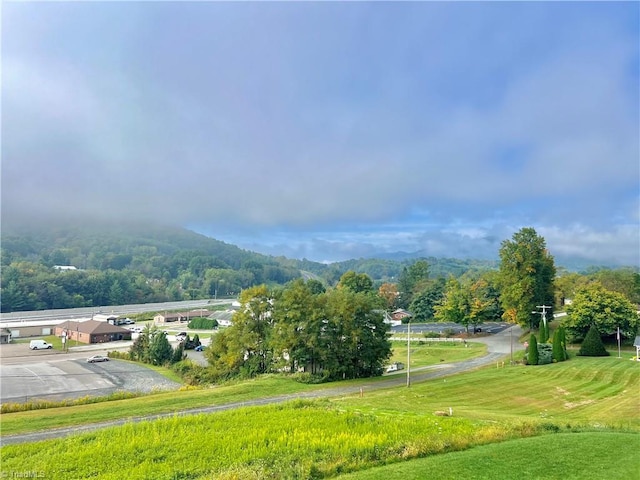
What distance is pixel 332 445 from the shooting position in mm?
12711

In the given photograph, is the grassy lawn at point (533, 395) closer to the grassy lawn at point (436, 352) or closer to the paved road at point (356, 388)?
the paved road at point (356, 388)

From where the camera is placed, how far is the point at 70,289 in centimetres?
10219

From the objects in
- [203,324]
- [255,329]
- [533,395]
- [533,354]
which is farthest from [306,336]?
[203,324]

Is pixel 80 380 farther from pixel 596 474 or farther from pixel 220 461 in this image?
pixel 596 474

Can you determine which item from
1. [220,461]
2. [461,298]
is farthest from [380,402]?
[461,298]

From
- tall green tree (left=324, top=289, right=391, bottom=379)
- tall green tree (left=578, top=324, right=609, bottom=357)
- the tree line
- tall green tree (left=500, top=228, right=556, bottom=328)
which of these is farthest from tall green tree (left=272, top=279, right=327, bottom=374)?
tall green tree (left=500, top=228, right=556, bottom=328)

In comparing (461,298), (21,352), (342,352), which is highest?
(461,298)

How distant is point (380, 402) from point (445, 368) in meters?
13.7

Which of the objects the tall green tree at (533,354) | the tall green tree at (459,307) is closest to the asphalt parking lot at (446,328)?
the tall green tree at (459,307)

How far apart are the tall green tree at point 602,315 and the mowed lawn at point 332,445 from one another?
18503 mm

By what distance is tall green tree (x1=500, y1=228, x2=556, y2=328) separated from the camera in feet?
142

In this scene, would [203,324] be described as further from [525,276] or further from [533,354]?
[533,354]

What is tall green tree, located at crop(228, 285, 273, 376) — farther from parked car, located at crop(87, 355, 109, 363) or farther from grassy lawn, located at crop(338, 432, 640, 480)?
grassy lawn, located at crop(338, 432, 640, 480)

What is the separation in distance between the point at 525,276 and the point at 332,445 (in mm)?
37184
